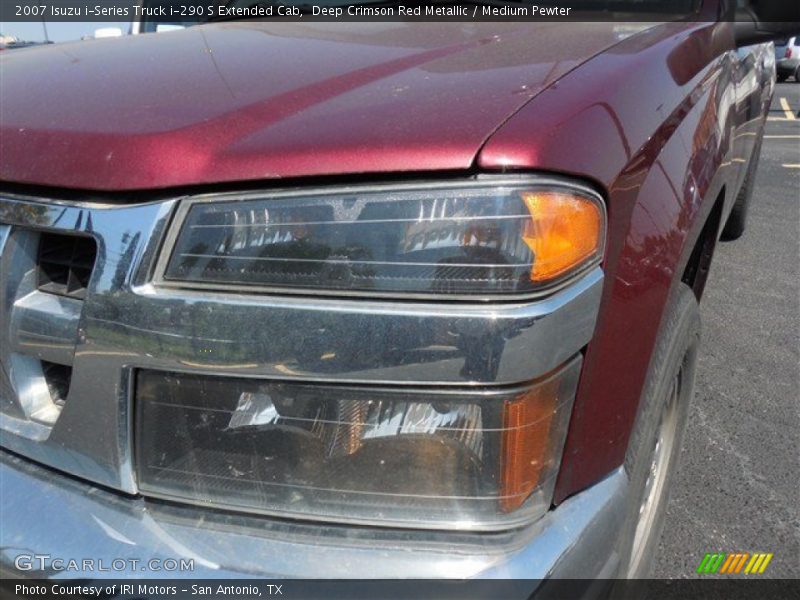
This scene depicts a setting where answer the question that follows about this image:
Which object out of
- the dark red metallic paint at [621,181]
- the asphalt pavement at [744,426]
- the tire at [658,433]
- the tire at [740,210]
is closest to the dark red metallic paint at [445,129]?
the dark red metallic paint at [621,181]

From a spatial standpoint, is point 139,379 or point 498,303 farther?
point 139,379

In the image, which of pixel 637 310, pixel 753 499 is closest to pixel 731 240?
pixel 753 499

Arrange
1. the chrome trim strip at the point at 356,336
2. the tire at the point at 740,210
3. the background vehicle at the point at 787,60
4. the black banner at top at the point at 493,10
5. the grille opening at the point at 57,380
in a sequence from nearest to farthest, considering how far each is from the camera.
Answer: the chrome trim strip at the point at 356,336 → the grille opening at the point at 57,380 → the black banner at top at the point at 493,10 → the tire at the point at 740,210 → the background vehicle at the point at 787,60

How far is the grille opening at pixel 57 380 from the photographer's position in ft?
4.75

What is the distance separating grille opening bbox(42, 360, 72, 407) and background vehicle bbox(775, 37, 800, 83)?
450 cm

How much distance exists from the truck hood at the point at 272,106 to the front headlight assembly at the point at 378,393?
2.5 inches

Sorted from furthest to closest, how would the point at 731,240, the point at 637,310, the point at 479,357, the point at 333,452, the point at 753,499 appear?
1. the point at 731,240
2. the point at 753,499
3. the point at 637,310
4. the point at 333,452
5. the point at 479,357

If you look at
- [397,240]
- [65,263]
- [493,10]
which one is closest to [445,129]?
[397,240]

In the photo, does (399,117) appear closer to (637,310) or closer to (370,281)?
(370,281)

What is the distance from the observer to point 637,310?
140 centimetres

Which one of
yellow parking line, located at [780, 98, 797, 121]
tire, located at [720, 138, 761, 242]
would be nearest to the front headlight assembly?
tire, located at [720, 138, 761, 242]

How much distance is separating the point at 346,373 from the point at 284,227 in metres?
0.26
